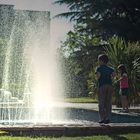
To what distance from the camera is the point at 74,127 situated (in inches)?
387

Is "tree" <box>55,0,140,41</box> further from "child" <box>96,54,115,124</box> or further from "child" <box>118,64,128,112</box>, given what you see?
"child" <box>96,54,115,124</box>

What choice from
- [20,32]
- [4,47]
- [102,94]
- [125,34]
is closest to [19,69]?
[4,47]

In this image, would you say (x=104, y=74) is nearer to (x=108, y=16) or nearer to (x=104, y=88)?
(x=104, y=88)

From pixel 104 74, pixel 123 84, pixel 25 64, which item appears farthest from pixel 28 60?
pixel 104 74

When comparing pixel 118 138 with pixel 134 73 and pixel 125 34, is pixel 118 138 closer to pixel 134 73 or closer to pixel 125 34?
pixel 134 73

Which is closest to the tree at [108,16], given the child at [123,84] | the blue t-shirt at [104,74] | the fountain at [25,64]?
the fountain at [25,64]

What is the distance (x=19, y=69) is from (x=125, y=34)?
12.5 metres

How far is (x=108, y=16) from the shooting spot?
3247 cm

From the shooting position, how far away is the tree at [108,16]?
31562 mm

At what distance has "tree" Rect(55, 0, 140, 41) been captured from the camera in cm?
3156

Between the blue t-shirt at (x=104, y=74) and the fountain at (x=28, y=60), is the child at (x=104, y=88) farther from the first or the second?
the fountain at (x=28, y=60)

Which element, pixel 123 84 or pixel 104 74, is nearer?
pixel 104 74

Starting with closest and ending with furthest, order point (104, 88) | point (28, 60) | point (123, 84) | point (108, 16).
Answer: point (104, 88) → point (123, 84) → point (108, 16) → point (28, 60)

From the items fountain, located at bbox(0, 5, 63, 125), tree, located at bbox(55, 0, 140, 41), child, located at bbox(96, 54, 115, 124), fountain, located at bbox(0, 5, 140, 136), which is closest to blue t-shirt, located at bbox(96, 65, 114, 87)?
child, located at bbox(96, 54, 115, 124)
